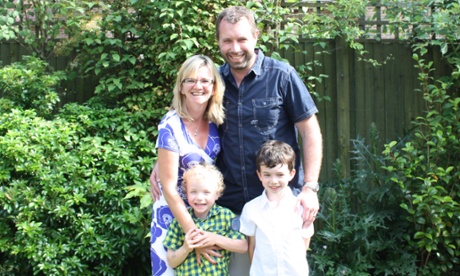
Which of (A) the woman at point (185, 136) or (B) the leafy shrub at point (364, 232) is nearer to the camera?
(A) the woman at point (185, 136)

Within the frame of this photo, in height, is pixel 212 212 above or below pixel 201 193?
below

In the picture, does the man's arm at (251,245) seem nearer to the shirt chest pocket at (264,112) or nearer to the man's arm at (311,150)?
the man's arm at (311,150)

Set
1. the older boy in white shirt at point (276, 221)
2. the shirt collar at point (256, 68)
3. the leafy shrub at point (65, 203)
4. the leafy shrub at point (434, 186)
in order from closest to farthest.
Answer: the older boy in white shirt at point (276, 221) < the shirt collar at point (256, 68) < the leafy shrub at point (65, 203) < the leafy shrub at point (434, 186)

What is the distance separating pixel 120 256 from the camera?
4.77 m

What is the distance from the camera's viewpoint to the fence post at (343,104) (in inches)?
234

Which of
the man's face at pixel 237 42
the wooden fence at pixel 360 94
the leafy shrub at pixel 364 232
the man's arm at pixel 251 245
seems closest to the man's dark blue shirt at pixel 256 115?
the man's face at pixel 237 42

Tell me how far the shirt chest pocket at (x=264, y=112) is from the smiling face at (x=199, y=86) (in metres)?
0.27

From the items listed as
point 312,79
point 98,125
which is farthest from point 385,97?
point 98,125

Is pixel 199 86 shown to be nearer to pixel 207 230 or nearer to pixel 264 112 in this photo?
pixel 264 112

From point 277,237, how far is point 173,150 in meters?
0.70

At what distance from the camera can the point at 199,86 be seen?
327 cm

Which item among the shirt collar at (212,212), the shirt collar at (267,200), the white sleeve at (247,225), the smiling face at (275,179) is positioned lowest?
the white sleeve at (247,225)

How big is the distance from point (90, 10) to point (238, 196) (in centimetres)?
324

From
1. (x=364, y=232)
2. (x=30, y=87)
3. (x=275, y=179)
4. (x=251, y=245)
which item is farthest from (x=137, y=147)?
(x=275, y=179)
